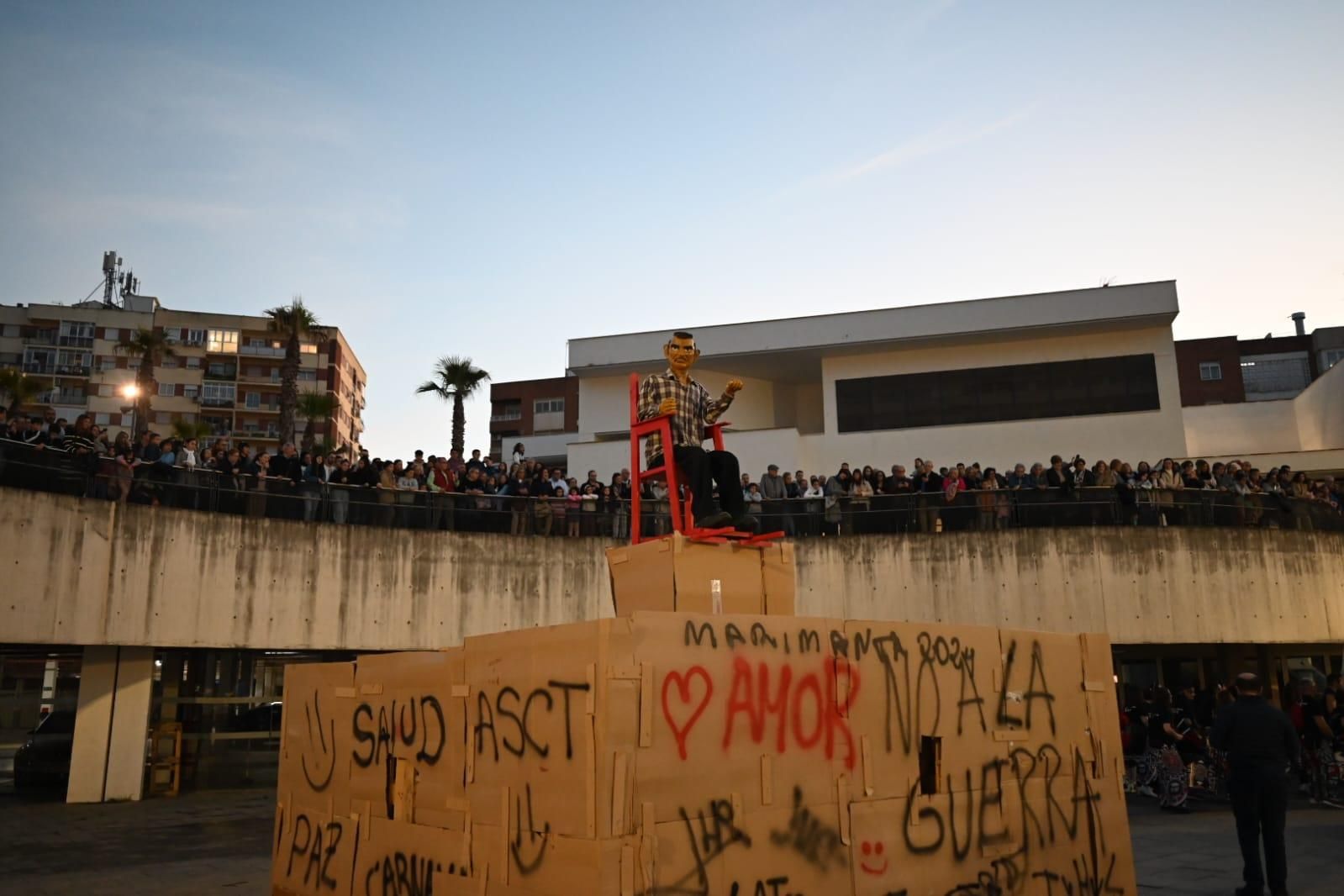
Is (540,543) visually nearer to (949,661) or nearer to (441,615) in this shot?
(441,615)

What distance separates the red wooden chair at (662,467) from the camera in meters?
7.79

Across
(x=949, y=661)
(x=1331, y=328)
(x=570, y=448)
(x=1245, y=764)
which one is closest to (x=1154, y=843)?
(x=1245, y=764)

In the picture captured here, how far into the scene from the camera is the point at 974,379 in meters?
29.7

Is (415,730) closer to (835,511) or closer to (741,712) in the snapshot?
(741,712)

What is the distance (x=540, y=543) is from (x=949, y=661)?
13339 millimetres

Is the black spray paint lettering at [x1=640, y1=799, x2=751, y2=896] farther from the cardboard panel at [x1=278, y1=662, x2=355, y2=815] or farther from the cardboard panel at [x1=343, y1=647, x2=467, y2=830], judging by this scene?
the cardboard panel at [x1=278, y1=662, x2=355, y2=815]

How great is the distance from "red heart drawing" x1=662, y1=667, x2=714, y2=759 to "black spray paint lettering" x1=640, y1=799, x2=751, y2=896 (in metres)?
0.37

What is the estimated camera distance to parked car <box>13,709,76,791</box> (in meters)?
18.2

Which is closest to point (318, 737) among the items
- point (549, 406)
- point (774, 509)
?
point (774, 509)

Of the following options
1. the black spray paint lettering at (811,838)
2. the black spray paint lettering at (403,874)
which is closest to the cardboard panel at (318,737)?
the black spray paint lettering at (403,874)

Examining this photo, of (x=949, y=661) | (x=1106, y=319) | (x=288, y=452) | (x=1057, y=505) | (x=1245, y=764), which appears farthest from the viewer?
(x=1106, y=319)

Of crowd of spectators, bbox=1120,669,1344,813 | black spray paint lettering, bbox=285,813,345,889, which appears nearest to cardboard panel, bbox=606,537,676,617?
black spray paint lettering, bbox=285,813,345,889

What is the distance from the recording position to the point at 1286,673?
2353cm

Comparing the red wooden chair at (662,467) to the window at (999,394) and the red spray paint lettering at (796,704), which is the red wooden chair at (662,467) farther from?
the window at (999,394)
